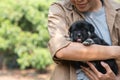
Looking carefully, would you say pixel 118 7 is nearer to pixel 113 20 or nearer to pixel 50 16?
pixel 113 20

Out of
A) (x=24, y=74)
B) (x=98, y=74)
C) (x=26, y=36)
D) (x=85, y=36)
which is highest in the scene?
(x=85, y=36)

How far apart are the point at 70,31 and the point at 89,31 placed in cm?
14

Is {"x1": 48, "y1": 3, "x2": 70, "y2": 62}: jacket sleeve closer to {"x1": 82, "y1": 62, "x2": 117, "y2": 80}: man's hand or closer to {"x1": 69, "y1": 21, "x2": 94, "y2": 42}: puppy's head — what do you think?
{"x1": 69, "y1": 21, "x2": 94, "y2": 42}: puppy's head

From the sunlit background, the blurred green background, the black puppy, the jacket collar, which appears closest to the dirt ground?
the sunlit background

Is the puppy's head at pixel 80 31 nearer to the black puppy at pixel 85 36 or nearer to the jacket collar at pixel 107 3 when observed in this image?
the black puppy at pixel 85 36

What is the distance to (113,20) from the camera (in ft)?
12.3

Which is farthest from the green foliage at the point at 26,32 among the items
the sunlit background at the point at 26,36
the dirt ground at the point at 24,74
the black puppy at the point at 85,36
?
the black puppy at the point at 85,36

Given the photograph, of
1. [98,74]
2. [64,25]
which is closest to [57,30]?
[64,25]

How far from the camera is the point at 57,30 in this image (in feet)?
A: 12.0

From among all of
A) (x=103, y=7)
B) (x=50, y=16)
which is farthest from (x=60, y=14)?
(x=103, y=7)

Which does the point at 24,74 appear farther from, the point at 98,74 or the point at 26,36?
the point at 98,74

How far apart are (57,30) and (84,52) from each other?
28 centimetres

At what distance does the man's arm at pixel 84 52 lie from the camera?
3.54 meters

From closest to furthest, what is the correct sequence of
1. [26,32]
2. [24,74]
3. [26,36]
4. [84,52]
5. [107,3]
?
[84,52], [107,3], [26,36], [26,32], [24,74]
